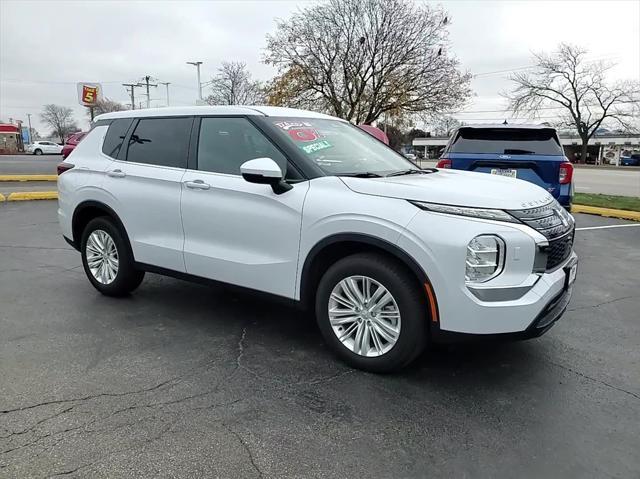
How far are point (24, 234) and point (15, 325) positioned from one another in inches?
183

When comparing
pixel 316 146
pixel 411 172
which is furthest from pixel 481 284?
pixel 316 146

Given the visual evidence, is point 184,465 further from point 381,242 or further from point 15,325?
point 15,325

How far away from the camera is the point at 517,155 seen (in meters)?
6.63

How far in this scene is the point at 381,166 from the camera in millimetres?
4156

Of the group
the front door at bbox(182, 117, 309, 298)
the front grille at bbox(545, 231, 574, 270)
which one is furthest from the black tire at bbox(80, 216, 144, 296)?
the front grille at bbox(545, 231, 574, 270)

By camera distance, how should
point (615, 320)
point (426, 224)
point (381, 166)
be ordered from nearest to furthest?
point (426, 224)
point (381, 166)
point (615, 320)

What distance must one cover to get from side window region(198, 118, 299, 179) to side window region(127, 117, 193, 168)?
206mm

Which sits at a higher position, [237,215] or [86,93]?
[86,93]

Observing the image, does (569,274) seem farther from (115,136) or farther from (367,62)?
(367,62)

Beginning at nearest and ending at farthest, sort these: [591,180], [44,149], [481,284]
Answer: [481,284], [591,180], [44,149]

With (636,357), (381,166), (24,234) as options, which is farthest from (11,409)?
(24,234)

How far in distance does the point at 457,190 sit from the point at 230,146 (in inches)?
74.4

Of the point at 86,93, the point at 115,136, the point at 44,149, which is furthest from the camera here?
the point at 44,149

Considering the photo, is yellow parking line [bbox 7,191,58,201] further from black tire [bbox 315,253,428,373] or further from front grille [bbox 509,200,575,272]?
front grille [bbox 509,200,575,272]
